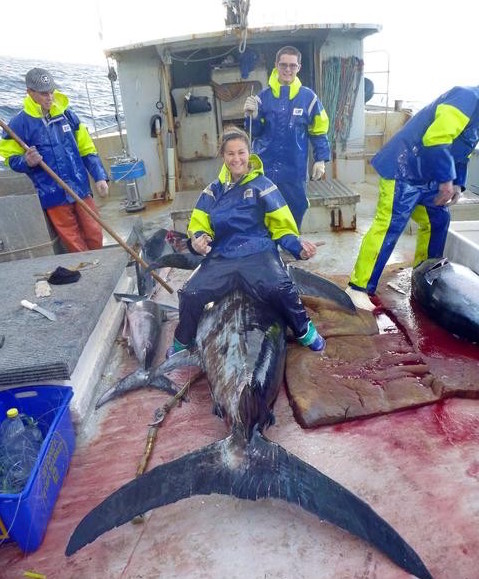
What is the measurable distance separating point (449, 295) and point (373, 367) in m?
0.99

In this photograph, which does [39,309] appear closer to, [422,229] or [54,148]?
[54,148]

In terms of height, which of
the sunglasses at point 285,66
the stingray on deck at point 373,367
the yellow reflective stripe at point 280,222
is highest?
the sunglasses at point 285,66

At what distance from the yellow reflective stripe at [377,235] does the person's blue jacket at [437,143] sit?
131 millimetres

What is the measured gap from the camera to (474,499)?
2.59 meters

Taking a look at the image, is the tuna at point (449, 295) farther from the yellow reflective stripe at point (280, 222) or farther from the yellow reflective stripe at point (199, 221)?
the yellow reflective stripe at point (199, 221)

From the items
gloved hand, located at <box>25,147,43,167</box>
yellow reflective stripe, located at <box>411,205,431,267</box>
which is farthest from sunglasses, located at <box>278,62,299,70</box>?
gloved hand, located at <box>25,147,43,167</box>

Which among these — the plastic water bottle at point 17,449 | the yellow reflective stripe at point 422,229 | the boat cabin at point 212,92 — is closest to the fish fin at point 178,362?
the plastic water bottle at point 17,449

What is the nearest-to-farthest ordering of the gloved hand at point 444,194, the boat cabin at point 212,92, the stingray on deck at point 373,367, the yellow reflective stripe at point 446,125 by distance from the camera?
1. the stingray on deck at point 373,367
2. the yellow reflective stripe at point 446,125
3. the gloved hand at point 444,194
4. the boat cabin at point 212,92

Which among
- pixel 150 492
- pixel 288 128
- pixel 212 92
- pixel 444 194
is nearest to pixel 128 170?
pixel 212 92

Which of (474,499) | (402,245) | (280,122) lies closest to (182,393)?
(474,499)

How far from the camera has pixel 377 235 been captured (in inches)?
182

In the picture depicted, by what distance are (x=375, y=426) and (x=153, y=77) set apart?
7338 millimetres

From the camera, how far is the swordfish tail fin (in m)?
2.26

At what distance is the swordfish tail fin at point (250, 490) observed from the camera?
88.8 inches
